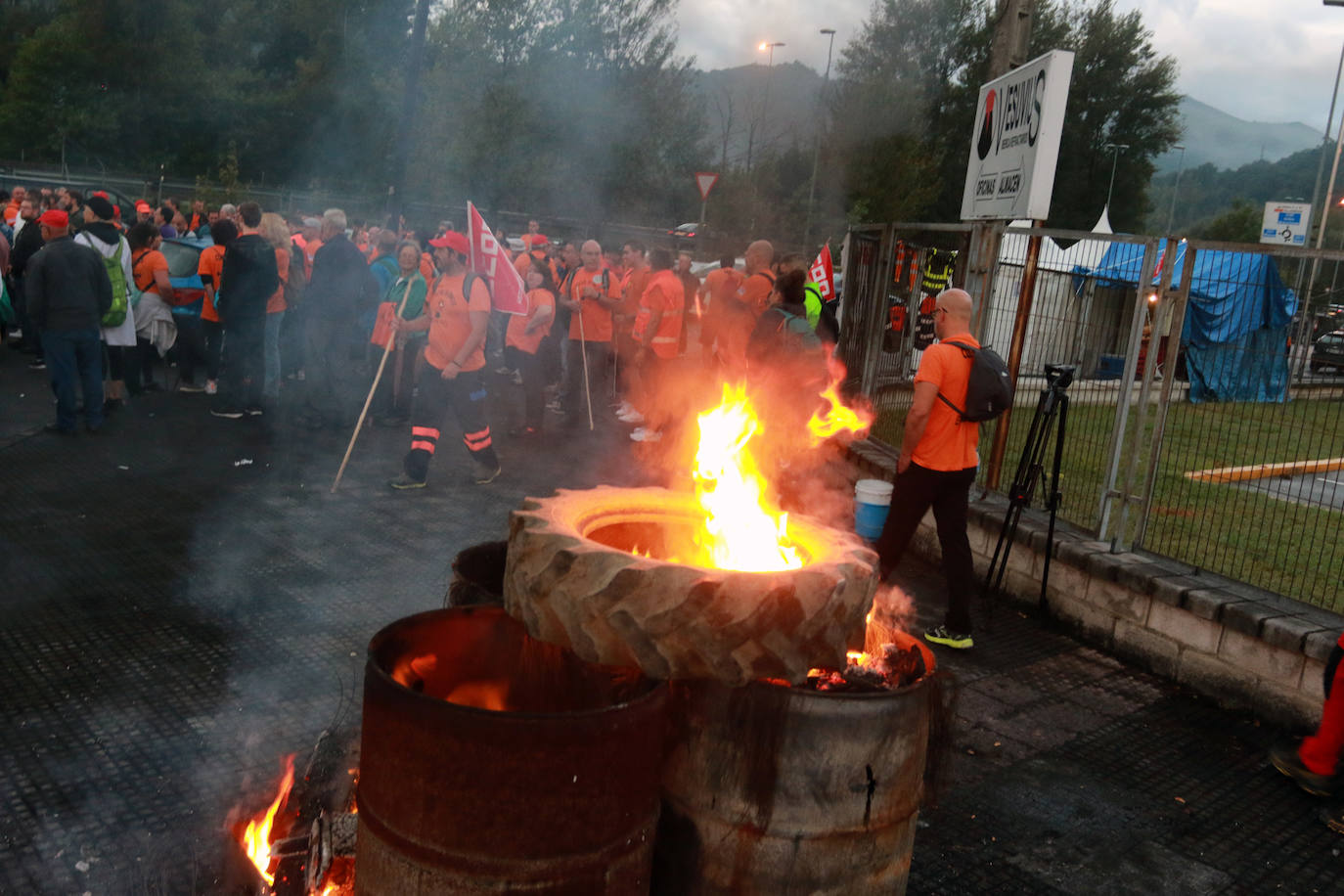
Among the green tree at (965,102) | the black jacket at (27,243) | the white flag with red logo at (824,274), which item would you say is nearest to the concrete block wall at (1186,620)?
the white flag with red logo at (824,274)

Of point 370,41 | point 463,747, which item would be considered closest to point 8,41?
point 370,41

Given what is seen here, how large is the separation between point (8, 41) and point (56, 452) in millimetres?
41024

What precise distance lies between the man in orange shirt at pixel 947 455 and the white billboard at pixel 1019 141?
4.63 feet

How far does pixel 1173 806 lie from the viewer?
4.52 m

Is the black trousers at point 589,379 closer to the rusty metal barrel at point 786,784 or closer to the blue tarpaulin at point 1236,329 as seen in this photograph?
the blue tarpaulin at point 1236,329

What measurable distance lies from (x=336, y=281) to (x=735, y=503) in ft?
27.1

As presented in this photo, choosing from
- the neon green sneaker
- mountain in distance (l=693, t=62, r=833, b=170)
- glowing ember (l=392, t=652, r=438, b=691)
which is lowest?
the neon green sneaker

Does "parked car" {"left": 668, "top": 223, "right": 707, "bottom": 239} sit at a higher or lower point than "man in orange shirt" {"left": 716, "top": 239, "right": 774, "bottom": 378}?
higher

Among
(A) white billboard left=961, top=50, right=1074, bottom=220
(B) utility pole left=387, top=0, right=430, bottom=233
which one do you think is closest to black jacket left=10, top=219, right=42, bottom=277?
(B) utility pole left=387, top=0, right=430, bottom=233

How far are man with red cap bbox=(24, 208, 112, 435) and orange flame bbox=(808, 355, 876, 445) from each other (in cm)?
660

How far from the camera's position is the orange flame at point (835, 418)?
30.7 ft

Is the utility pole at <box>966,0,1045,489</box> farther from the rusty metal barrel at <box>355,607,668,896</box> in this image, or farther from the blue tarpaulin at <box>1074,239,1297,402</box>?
the rusty metal barrel at <box>355,607,668,896</box>

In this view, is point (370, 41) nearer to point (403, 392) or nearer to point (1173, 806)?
point (403, 392)

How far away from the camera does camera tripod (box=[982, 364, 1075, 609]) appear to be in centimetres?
657
